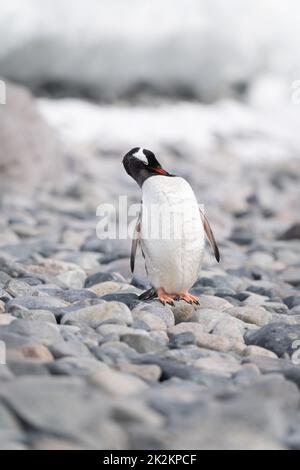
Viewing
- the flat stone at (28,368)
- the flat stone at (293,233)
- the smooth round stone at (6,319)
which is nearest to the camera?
the flat stone at (28,368)

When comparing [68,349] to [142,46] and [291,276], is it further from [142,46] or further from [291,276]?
[142,46]

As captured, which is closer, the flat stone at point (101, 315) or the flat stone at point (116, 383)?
the flat stone at point (116, 383)

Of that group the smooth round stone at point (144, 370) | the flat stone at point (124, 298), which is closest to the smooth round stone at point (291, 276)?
the flat stone at point (124, 298)

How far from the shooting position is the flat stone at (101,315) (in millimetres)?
3418

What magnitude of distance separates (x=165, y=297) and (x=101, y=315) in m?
0.64

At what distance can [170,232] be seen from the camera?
4039mm

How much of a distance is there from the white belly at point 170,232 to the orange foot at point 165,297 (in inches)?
A: 0.9

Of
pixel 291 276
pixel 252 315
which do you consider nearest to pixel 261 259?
pixel 291 276

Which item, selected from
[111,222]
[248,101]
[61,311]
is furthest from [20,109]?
[61,311]

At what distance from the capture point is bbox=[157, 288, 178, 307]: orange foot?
3.97m

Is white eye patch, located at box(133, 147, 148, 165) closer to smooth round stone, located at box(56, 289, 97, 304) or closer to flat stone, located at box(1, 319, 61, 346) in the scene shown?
smooth round stone, located at box(56, 289, 97, 304)

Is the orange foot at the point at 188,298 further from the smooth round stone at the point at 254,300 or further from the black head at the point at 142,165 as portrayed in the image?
the black head at the point at 142,165

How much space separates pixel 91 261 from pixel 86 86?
8147 millimetres

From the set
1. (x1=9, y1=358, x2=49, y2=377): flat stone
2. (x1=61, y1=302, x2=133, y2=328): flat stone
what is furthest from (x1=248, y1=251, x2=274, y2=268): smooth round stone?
(x1=9, y1=358, x2=49, y2=377): flat stone
